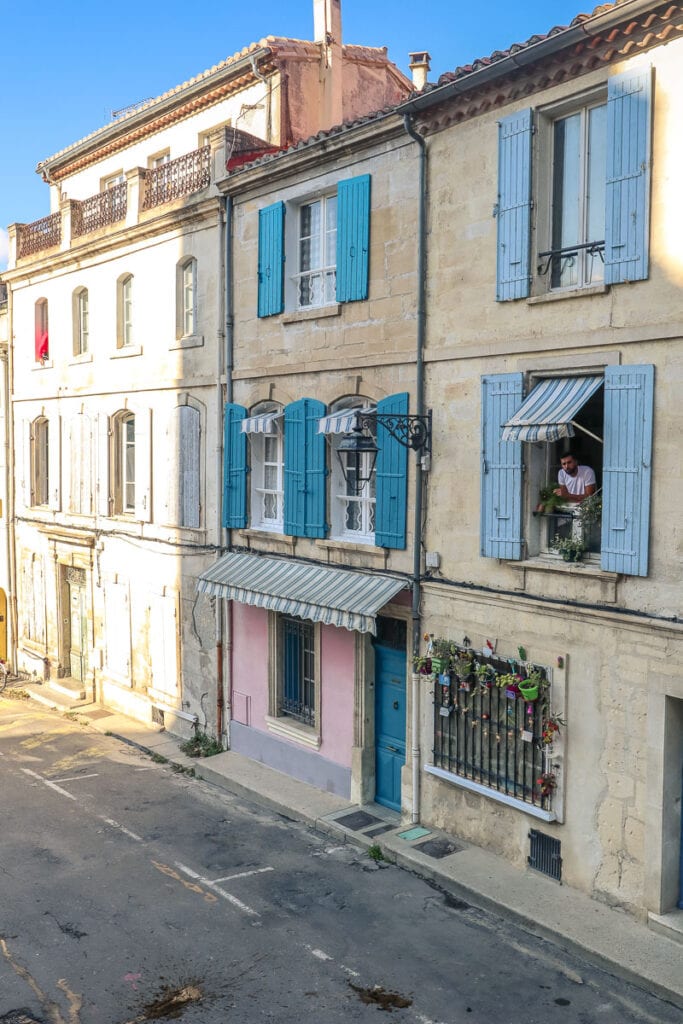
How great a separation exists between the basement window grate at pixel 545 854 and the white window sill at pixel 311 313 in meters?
7.06

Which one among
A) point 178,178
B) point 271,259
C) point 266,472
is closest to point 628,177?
point 271,259

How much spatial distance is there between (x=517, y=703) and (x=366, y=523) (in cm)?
355

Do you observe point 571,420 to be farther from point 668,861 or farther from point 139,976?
point 139,976

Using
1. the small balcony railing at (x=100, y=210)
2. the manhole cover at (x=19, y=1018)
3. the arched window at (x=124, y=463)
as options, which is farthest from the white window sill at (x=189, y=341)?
the manhole cover at (x=19, y=1018)

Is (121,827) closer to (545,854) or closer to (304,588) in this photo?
(304,588)

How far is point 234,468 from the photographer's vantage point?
15141 mm

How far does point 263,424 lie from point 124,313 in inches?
224

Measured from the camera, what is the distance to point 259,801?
45.2ft

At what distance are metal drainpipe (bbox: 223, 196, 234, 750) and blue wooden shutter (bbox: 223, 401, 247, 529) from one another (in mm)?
284

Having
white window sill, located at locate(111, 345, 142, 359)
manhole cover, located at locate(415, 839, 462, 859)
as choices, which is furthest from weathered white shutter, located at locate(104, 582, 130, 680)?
manhole cover, located at locate(415, 839, 462, 859)

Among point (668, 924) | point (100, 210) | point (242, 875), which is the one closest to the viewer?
point (668, 924)

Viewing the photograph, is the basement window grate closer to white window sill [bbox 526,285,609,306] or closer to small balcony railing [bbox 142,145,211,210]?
white window sill [bbox 526,285,609,306]

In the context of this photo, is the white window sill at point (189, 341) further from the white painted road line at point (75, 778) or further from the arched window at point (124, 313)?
the white painted road line at point (75, 778)

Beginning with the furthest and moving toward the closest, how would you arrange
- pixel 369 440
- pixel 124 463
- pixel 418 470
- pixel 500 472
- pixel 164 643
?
1. pixel 124 463
2. pixel 164 643
3. pixel 369 440
4. pixel 418 470
5. pixel 500 472
